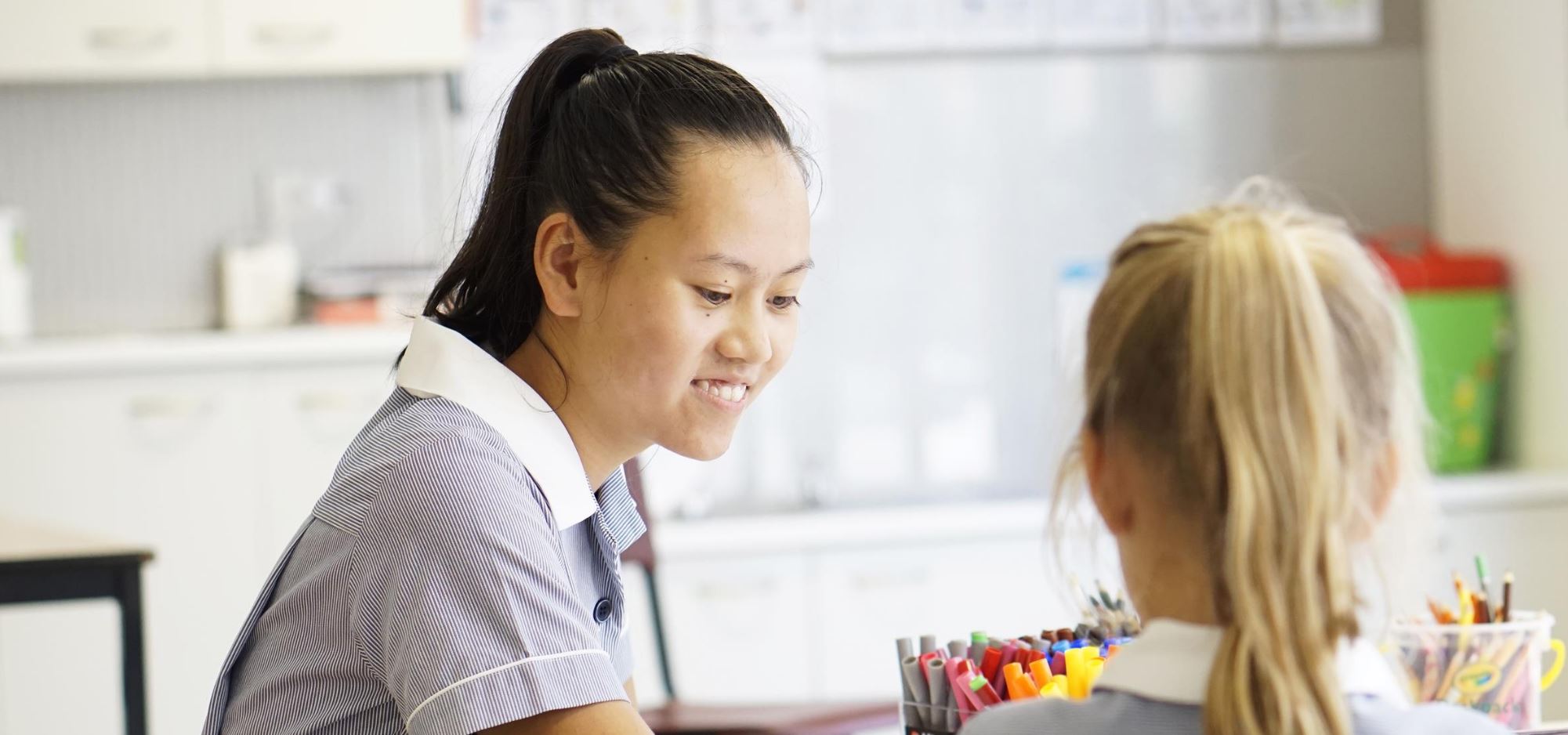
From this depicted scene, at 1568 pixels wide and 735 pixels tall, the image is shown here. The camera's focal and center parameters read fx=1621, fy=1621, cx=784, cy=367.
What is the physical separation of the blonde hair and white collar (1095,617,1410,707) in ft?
0.06

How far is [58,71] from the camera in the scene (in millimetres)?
3000

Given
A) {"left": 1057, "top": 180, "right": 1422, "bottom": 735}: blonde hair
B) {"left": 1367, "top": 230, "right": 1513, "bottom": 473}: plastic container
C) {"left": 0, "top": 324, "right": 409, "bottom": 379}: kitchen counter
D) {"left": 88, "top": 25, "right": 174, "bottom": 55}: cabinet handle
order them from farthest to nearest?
1. {"left": 1367, "top": 230, "right": 1513, "bottom": 473}: plastic container
2. {"left": 88, "top": 25, "right": 174, "bottom": 55}: cabinet handle
3. {"left": 0, "top": 324, "right": 409, "bottom": 379}: kitchen counter
4. {"left": 1057, "top": 180, "right": 1422, "bottom": 735}: blonde hair

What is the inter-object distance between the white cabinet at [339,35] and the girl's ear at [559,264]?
2.01 meters

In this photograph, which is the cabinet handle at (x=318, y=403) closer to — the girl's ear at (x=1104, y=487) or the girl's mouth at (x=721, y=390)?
the girl's mouth at (x=721, y=390)

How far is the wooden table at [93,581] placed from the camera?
1.95 meters

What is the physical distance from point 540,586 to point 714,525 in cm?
227

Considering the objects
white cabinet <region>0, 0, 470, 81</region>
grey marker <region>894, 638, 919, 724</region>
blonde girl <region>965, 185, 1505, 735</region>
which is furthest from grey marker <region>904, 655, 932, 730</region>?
white cabinet <region>0, 0, 470, 81</region>

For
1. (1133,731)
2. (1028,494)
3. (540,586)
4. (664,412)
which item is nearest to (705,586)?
(1028,494)

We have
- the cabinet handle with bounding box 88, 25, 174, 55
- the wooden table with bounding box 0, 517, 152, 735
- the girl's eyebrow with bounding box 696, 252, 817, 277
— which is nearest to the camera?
the girl's eyebrow with bounding box 696, 252, 817, 277

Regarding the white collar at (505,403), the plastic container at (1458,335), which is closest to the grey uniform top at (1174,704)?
the white collar at (505,403)

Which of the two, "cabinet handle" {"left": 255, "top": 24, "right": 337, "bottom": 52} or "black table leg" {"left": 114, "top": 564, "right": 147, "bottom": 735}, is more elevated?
"cabinet handle" {"left": 255, "top": 24, "right": 337, "bottom": 52}

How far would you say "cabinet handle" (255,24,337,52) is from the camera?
3.04m

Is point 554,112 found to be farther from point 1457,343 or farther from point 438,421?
point 1457,343

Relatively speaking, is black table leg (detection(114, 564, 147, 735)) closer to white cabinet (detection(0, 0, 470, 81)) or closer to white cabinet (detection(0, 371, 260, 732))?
white cabinet (detection(0, 371, 260, 732))
